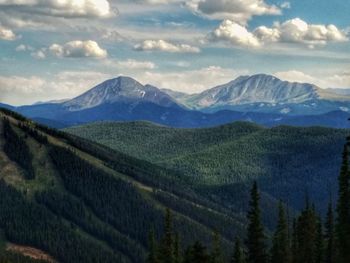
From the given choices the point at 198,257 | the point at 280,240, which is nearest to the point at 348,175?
the point at 280,240

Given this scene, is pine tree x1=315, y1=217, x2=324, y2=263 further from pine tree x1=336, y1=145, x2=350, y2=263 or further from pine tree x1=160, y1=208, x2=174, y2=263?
pine tree x1=160, y1=208, x2=174, y2=263

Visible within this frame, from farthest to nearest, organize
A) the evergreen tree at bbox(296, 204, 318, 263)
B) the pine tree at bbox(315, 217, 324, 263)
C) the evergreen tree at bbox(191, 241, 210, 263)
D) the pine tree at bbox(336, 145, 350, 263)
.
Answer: the evergreen tree at bbox(296, 204, 318, 263) < the pine tree at bbox(315, 217, 324, 263) < the pine tree at bbox(336, 145, 350, 263) < the evergreen tree at bbox(191, 241, 210, 263)

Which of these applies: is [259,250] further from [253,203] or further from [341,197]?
[341,197]

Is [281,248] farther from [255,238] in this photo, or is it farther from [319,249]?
[255,238]

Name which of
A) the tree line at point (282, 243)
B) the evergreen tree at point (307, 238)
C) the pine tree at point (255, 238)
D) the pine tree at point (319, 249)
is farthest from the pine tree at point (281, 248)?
the pine tree at point (255, 238)

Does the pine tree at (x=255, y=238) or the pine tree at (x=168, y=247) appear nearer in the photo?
the pine tree at (x=255, y=238)

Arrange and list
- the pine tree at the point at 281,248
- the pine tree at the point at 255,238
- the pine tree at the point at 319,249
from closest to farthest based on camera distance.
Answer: the pine tree at the point at 255,238, the pine tree at the point at 319,249, the pine tree at the point at 281,248

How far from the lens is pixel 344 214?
8156 cm

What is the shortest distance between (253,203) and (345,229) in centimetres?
1495

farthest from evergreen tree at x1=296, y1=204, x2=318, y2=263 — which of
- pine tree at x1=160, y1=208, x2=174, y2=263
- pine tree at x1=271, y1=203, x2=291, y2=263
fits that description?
pine tree at x1=160, y1=208, x2=174, y2=263

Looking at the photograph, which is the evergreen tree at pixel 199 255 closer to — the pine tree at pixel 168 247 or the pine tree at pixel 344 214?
the pine tree at pixel 344 214

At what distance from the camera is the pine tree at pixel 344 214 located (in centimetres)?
7506

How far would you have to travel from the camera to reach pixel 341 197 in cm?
8175

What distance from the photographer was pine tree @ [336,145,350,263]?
75062mm
